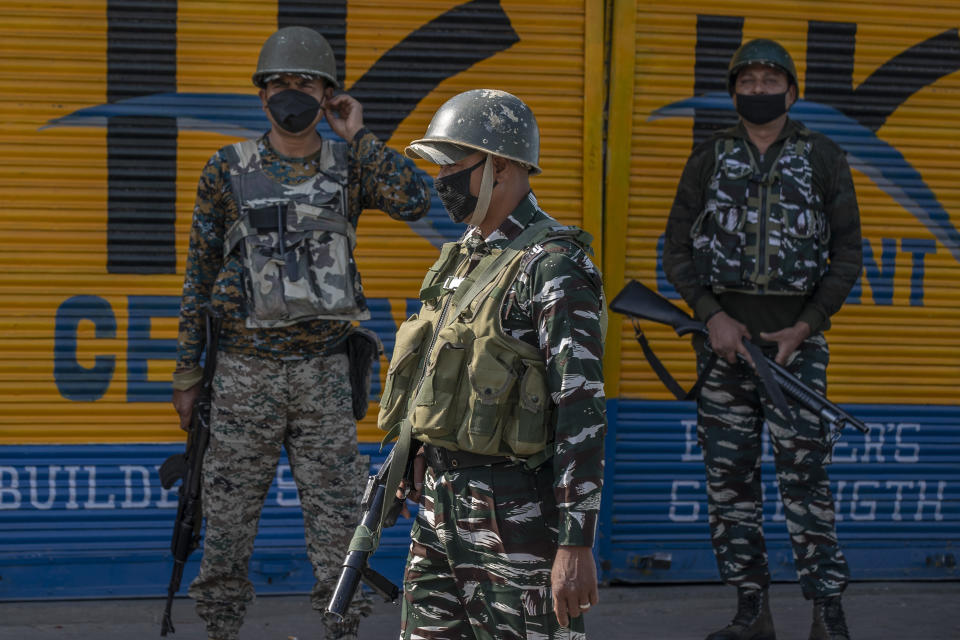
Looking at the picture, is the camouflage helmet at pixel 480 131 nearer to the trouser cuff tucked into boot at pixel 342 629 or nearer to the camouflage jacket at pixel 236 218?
the camouflage jacket at pixel 236 218

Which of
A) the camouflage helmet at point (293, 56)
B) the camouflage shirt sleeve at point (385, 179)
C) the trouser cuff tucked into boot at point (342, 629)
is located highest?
the camouflage helmet at point (293, 56)

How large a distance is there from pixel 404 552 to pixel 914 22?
3.62 m

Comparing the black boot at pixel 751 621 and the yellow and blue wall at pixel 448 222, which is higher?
the yellow and blue wall at pixel 448 222

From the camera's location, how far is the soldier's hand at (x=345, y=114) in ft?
13.8

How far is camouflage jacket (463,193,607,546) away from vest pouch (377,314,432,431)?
10.9 inches

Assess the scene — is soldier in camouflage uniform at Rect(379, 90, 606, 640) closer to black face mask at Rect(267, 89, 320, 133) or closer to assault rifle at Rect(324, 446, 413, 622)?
assault rifle at Rect(324, 446, 413, 622)

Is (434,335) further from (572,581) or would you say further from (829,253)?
(829,253)

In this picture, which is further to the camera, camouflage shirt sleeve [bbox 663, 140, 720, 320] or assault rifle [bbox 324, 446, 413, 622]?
camouflage shirt sleeve [bbox 663, 140, 720, 320]

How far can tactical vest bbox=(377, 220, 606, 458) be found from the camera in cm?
272

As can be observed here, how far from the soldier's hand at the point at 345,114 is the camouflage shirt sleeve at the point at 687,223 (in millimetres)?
1413

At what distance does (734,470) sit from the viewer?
14.8ft

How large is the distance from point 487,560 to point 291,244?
164cm

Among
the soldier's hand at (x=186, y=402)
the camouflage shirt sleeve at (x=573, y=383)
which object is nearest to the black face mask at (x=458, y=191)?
the camouflage shirt sleeve at (x=573, y=383)

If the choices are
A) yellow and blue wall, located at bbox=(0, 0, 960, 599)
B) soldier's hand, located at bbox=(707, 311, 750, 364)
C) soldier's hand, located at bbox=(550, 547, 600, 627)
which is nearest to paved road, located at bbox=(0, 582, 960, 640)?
yellow and blue wall, located at bbox=(0, 0, 960, 599)
